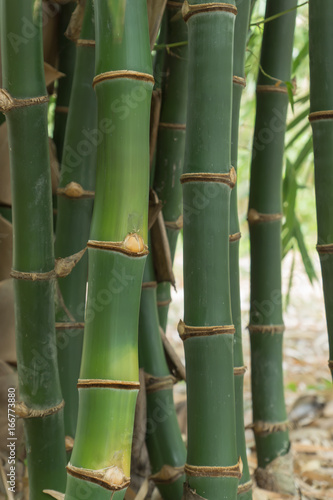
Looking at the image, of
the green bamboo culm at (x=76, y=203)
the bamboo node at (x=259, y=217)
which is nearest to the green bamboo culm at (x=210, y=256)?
the green bamboo culm at (x=76, y=203)

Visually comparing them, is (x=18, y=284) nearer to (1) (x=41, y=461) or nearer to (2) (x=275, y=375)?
(1) (x=41, y=461)

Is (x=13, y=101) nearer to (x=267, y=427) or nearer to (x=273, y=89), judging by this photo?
(x=273, y=89)

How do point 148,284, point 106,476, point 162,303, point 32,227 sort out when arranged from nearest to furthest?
point 106,476, point 32,227, point 148,284, point 162,303

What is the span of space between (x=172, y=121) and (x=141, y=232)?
29 centimetres

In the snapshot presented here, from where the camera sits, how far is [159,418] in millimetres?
638

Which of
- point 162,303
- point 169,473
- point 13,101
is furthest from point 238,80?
point 169,473

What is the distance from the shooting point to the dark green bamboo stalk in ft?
2.29

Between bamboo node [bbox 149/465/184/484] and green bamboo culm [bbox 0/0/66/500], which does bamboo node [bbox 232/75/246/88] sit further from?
bamboo node [bbox 149/465/184/484]

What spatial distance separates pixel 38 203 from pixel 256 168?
310 mm

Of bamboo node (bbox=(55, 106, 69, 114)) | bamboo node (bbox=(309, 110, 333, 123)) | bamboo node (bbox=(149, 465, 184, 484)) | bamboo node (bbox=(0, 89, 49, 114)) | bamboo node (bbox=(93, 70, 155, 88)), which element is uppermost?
bamboo node (bbox=(55, 106, 69, 114))

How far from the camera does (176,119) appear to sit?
2.18ft

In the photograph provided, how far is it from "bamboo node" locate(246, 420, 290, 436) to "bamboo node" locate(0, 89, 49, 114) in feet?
1.55

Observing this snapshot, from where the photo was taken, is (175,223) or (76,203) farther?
(175,223)

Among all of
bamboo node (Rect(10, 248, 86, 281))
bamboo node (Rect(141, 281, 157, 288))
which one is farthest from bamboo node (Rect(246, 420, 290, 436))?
bamboo node (Rect(10, 248, 86, 281))
